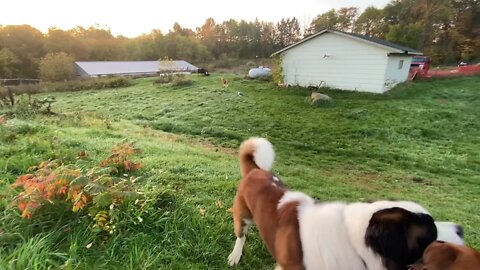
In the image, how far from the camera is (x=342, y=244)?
1.68 metres

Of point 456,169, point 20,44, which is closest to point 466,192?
point 456,169

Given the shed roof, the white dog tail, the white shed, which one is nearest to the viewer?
the white dog tail

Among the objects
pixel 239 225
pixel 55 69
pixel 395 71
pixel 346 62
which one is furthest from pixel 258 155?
pixel 55 69

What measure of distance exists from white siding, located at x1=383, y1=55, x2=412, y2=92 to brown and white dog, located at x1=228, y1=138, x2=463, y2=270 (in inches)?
602

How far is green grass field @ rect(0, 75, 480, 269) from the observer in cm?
248

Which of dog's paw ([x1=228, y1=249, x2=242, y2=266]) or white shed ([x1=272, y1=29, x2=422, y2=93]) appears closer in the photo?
dog's paw ([x1=228, y1=249, x2=242, y2=266])

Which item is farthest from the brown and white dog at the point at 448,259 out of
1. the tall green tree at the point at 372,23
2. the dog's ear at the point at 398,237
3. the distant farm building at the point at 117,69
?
the tall green tree at the point at 372,23

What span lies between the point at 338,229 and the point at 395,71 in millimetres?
17377

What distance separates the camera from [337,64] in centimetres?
1712

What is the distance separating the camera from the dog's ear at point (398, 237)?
1469 millimetres

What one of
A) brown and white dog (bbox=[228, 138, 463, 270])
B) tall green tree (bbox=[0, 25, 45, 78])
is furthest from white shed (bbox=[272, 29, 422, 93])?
tall green tree (bbox=[0, 25, 45, 78])

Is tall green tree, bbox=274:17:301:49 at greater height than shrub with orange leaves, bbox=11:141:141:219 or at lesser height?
greater

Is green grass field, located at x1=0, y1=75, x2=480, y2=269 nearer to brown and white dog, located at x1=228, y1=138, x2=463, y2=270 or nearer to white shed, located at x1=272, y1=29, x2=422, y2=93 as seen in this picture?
brown and white dog, located at x1=228, y1=138, x2=463, y2=270

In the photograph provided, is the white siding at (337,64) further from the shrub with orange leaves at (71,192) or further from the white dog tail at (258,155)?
the shrub with orange leaves at (71,192)
